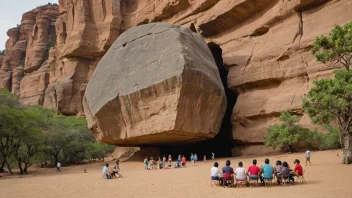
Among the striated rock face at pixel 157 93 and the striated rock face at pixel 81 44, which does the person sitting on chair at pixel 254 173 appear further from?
the striated rock face at pixel 81 44

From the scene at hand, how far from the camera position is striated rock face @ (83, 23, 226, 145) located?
21.2 metres

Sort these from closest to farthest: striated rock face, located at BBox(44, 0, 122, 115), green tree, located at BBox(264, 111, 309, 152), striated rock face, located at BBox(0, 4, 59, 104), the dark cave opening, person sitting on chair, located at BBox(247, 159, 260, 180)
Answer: person sitting on chair, located at BBox(247, 159, 260, 180), green tree, located at BBox(264, 111, 309, 152), the dark cave opening, striated rock face, located at BBox(44, 0, 122, 115), striated rock face, located at BBox(0, 4, 59, 104)

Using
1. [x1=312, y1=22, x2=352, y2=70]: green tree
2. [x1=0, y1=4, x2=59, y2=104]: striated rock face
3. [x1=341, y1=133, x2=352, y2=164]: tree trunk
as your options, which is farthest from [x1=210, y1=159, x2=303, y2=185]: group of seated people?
[x1=0, y1=4, x2=59, y2=104]: striated rock face

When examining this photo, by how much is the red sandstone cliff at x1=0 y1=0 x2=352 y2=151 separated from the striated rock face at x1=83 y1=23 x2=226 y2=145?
12.4ft

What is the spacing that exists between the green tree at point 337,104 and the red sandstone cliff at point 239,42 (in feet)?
24.4

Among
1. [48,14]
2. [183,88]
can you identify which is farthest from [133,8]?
[183,88]

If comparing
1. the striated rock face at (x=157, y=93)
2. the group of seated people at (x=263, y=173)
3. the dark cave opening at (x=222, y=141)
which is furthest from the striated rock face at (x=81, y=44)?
the group of seated people at (x=263, y=173)

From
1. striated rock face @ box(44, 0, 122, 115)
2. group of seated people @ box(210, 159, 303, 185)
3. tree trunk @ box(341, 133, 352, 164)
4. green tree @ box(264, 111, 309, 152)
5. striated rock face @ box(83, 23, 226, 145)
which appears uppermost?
striated rock face @ box(44, 0, 122, 115)

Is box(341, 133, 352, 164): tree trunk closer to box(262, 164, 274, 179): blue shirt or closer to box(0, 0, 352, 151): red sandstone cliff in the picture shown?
box(262, 164, 274, 179): blue shirt

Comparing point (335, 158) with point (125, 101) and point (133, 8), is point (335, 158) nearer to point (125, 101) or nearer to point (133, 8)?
point (125, 101)

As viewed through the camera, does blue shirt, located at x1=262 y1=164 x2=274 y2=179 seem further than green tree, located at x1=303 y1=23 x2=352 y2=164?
No

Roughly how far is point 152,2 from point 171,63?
21879 mm

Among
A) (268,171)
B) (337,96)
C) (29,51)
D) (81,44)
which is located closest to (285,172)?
(268,171)

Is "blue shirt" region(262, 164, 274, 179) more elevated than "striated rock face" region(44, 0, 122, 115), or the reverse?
"striated rock face" region(44, 0, 122, 115)
